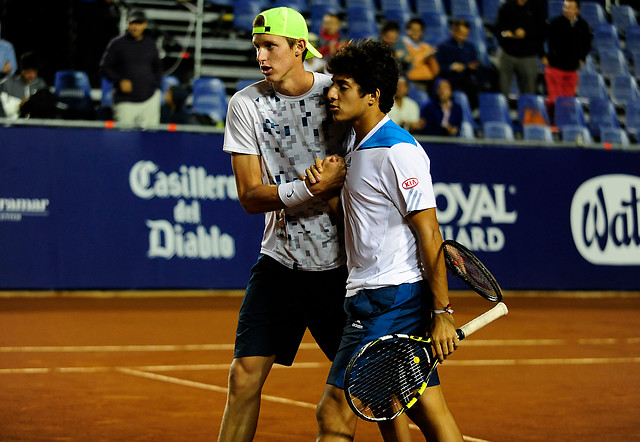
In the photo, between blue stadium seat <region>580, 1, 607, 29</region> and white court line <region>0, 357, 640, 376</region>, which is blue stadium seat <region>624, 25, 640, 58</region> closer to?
blue stadium seat <region>580, 1, 607, 29</region>

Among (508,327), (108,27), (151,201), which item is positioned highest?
(108,27)

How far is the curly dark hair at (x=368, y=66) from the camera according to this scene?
3807 millimetres

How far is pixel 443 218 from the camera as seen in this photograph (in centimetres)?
1246

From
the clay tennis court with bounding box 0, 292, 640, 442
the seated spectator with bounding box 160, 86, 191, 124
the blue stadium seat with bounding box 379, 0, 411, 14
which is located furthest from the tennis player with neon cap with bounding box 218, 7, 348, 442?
the blue stadium seat with bounding box 379, 0, 411, 14

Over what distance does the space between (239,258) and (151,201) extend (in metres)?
1.32

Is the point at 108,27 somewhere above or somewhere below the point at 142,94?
above

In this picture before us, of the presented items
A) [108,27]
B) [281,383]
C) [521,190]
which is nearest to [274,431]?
[281,383]

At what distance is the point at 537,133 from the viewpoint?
14445mm

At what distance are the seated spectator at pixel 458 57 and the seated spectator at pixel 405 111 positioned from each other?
1.75 meters

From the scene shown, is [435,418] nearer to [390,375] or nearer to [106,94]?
[390,375]

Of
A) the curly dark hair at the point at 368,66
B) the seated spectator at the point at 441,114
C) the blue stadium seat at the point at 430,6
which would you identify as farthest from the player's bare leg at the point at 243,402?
the blue stadium seat at the point at 430,6

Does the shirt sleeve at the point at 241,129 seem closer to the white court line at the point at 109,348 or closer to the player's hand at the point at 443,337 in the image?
the player's hand at the point at 443,337

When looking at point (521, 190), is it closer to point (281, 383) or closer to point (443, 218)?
point (443, 218)

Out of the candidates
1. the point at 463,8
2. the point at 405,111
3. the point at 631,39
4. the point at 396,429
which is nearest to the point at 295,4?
Answer: the point at 463,8
